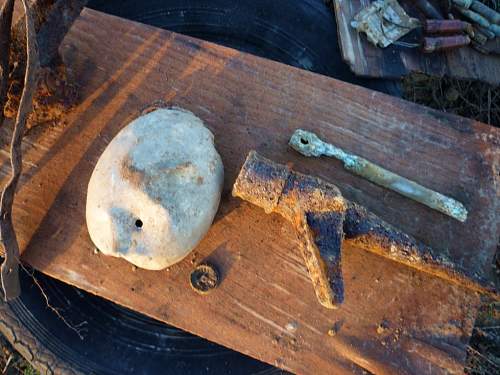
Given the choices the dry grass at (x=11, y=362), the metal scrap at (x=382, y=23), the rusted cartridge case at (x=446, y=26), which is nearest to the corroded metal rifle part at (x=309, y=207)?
the metal scrap at (x=382, y=23)

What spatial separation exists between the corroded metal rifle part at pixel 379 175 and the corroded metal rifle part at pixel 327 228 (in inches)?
8.1

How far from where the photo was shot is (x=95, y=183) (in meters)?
1.71

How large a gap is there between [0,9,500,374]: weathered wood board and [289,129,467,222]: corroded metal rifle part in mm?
48

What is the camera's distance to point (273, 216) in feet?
6.25

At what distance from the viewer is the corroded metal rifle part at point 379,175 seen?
1.85 meters

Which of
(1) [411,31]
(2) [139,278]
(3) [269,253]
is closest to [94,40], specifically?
(2) [139,278]

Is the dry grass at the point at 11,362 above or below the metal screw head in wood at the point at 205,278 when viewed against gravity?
below

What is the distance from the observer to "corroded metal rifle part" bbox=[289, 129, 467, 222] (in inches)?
72.7

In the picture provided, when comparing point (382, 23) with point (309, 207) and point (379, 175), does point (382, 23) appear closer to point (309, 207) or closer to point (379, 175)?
point (379, 175)

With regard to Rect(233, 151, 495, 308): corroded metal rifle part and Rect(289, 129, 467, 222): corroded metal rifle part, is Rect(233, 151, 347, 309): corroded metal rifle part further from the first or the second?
Rect(289, 129, 467, 222): corroded metal rifle part

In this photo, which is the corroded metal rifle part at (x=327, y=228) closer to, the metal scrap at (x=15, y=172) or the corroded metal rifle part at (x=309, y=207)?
the corroded metal rifle part at (x=309, y=207)

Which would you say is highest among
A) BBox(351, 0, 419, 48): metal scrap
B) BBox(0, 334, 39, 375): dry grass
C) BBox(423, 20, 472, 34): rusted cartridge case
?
BBox(423, 20, 472, 34): rusted cartridge case

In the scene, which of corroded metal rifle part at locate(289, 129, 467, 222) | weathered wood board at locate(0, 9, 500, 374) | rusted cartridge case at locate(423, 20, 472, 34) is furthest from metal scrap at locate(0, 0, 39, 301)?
rusted cartridge case at locate(423, 20, 472, 34)

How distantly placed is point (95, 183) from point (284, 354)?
106 cm
